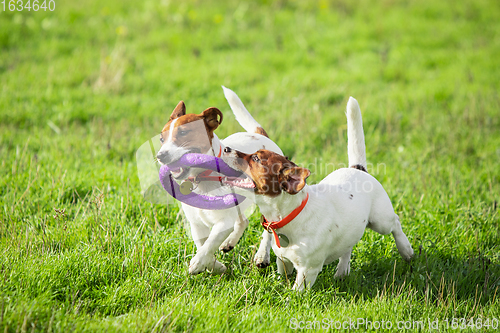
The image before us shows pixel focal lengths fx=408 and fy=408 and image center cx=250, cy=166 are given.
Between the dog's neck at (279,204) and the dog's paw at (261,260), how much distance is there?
55 cm

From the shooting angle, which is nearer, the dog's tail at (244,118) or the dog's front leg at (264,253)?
the dog's front leg at (264,253)

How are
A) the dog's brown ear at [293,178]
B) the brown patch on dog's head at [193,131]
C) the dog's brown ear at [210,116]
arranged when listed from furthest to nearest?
the dog's brown ear at [210,116] → the brown patch on dog's head at [193,131] → the dog's brown ear at [293,178]

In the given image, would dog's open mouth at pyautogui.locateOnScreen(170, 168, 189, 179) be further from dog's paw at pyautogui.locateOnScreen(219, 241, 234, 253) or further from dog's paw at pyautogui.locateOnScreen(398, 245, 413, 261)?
dog's paw at pyautogui.locateOnScreen(398, 245, 413, 261)

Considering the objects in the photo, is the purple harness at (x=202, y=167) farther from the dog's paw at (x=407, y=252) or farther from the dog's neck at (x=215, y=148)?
the dog's paw at (x=407, y=252)

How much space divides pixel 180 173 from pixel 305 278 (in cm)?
132

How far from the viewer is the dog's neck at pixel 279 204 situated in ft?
10.0

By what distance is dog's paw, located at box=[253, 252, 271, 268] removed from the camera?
11.8 ft

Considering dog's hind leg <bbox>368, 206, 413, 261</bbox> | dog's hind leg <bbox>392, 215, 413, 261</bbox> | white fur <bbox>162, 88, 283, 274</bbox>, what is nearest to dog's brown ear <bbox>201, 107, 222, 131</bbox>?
white fur <bbox>162, 88, 283, 274</bbox>

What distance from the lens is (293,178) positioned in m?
2.91

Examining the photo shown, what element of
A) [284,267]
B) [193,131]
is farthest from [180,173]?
[284,267]

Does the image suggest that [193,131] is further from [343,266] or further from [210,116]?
[343,266]

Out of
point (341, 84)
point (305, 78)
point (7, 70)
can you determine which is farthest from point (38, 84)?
point (341, 84)

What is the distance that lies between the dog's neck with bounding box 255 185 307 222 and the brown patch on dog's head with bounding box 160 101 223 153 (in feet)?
2.08

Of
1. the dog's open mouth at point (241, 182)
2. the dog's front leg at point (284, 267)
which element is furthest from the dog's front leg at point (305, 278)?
the dog's open mouth at point (241, 182)
